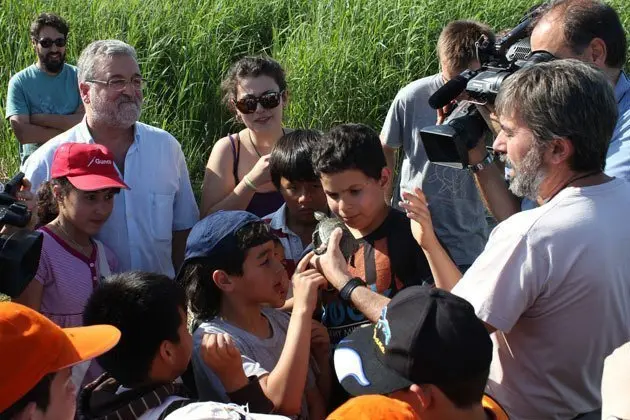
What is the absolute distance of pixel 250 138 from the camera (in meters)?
4.32

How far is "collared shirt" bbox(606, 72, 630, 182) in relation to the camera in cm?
284

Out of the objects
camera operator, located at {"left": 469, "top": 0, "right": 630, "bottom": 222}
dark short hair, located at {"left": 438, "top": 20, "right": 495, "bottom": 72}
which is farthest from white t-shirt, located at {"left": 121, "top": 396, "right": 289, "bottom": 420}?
dark short hair, located at {"left": 438, "top": 20, "right": 495, "bottom": 72}

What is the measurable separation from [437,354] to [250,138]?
2.51 meters

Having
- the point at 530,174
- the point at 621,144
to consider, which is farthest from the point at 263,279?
the point at 621,144

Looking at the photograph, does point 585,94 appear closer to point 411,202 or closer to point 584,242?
point 584,242

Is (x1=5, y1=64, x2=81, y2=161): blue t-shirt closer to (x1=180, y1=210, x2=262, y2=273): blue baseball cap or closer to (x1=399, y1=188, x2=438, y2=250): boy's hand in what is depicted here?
(x1=180, y1=210, x2=262, y2=273): blue baseball cap

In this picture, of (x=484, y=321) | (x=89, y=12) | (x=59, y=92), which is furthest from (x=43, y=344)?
(x=89, y=12)

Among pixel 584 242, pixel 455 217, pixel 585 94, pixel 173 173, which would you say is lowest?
pixel 455 217

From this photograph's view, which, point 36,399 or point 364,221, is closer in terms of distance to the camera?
point 36,399

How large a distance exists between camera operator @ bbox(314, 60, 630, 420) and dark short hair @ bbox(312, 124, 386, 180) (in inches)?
36.0

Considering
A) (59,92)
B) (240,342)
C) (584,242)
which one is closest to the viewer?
(584,242)

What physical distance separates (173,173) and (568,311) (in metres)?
2.11

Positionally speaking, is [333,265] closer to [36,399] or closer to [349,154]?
[349,154]

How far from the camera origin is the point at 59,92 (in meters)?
6.72
